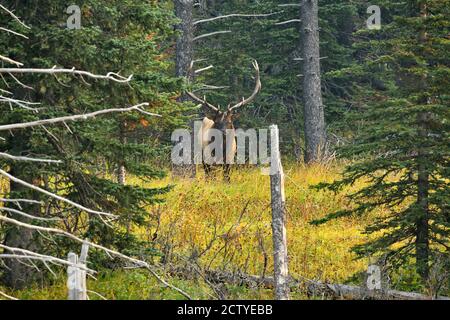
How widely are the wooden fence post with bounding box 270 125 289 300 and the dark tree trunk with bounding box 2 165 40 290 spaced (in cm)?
255

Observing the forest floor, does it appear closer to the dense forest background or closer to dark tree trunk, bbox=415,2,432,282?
the dense forest background

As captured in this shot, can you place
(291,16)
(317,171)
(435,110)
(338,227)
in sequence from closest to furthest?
(435,110) → (338,227) → (317,171) → (291,16)

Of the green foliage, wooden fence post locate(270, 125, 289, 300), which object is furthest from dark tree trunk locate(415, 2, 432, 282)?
the green foliage

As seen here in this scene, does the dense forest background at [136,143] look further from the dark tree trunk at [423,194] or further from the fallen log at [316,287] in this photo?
the fallen log at [316,287]

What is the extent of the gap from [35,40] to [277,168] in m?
2.93

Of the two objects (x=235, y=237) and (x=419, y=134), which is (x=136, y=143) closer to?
(x=235, y=237)

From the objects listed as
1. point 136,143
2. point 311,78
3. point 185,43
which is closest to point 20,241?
point 136,143

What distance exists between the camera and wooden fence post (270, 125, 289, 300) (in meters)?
9.25

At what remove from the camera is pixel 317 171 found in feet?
61.7

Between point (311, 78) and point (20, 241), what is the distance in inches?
556

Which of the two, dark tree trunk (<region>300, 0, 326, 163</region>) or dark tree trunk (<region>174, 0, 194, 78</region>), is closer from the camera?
dark tree trunk (<region>174, 0, 194, 78</region>)

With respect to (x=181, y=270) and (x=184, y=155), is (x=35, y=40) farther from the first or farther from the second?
(x=184, y=155)
